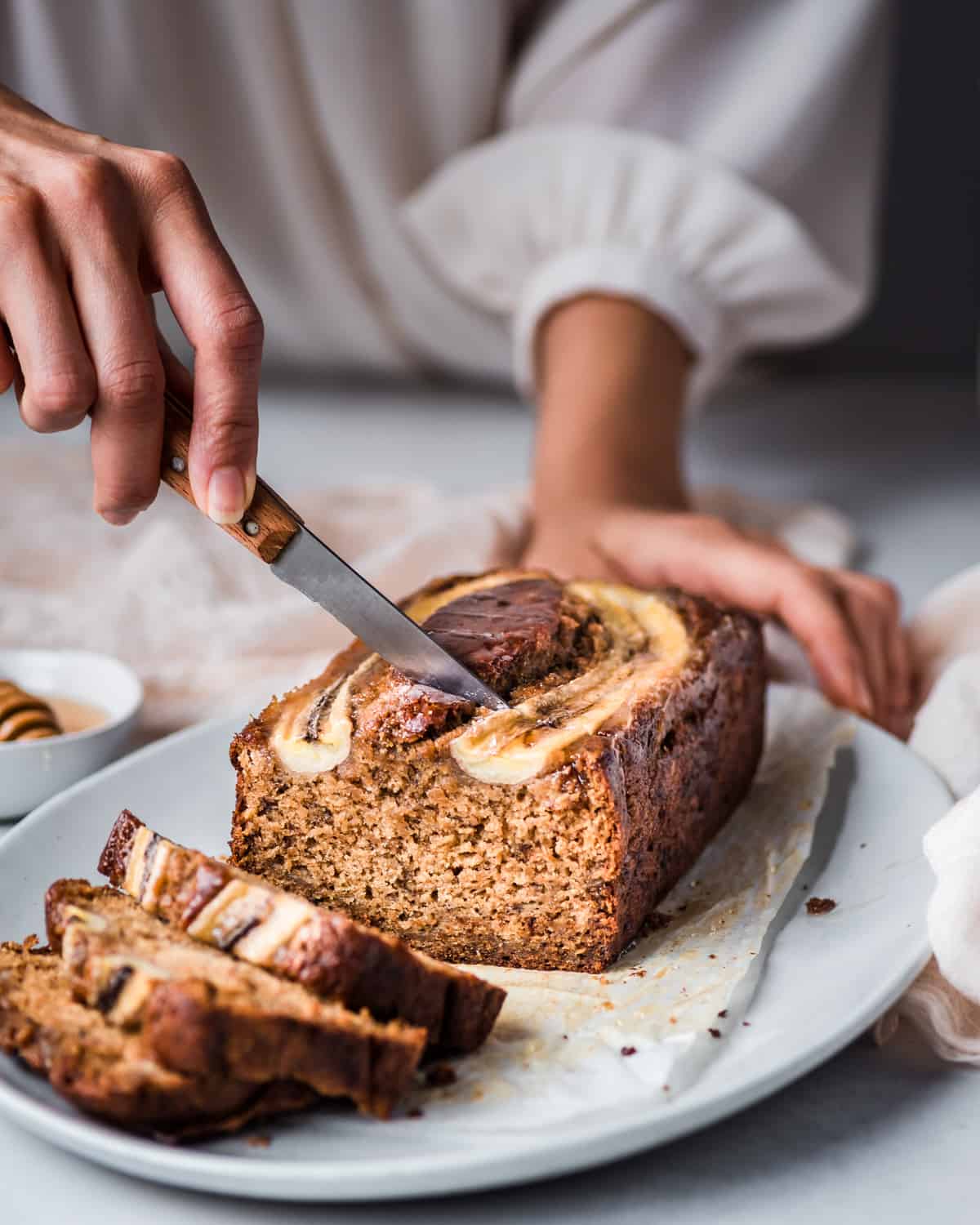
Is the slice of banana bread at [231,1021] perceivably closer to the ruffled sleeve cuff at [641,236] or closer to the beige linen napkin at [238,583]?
the beige linen napkin at [238,583]

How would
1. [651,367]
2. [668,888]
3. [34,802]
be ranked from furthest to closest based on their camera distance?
[651,367]
[34,802]
[668,888]

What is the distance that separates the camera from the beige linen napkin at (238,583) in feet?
8.93

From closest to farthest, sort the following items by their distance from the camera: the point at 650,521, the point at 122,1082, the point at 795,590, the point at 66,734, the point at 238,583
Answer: the point at 122,1082 → the point at 66,734 → the point at 795,590 → the point at 650,521 → the point at 238,583

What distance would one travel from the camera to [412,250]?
4.43m

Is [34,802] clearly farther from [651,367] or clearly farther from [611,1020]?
[651,367]

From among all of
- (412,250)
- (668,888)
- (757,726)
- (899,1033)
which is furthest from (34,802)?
(412,250)

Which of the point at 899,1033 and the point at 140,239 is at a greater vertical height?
the point at 140,239

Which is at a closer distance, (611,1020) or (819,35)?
(611,1020)

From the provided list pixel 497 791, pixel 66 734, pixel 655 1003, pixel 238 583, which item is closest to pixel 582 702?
pixel 497 791

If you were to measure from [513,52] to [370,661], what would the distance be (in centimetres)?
286

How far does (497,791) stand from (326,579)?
37 centimetres

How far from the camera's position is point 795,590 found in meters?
2.66

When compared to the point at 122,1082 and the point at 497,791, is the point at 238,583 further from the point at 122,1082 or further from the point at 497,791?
the point at 122,1082

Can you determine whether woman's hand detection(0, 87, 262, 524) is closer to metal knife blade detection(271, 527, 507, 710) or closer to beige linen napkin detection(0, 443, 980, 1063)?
metal knife blade detection(271, 527, 507, 710)
